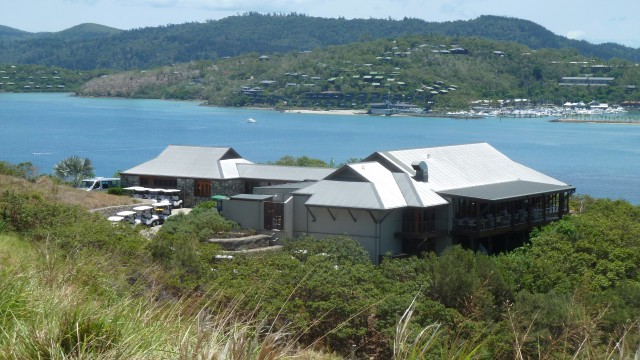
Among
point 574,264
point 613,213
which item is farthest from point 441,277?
point 613,213

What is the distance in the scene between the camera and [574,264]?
16031mm

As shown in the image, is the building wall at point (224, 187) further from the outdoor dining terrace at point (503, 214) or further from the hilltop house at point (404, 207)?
the outdoor dining terrace at point (503, 214)

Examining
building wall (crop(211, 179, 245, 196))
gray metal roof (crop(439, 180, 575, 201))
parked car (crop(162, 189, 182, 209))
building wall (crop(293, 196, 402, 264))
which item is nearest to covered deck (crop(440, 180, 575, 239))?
gray metal roof (crop(439, 180, 575, 201))

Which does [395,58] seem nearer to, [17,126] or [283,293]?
[17,126]

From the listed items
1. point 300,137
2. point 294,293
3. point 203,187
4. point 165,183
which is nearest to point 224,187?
point 203,187

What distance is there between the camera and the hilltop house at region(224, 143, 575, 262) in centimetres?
1952

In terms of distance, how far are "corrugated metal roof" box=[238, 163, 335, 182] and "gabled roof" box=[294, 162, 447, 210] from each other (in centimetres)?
373

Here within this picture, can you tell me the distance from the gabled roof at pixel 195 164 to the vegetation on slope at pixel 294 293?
6.31m

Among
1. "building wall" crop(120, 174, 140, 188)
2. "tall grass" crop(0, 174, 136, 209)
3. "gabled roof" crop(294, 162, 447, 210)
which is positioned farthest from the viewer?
"building wall" crop(120, 174, 140, 188)

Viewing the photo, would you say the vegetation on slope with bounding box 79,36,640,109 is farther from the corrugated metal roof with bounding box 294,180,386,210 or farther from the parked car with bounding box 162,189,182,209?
the corrugated metal roof with bounding box 294,180,386,210

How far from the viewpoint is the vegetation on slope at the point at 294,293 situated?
4.54m

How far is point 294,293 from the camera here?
12367 millimetres

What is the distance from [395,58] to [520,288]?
119646 mm

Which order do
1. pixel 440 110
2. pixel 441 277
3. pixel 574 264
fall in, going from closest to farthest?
pixel 441 277
pixel 574 264
pixel 440 110
